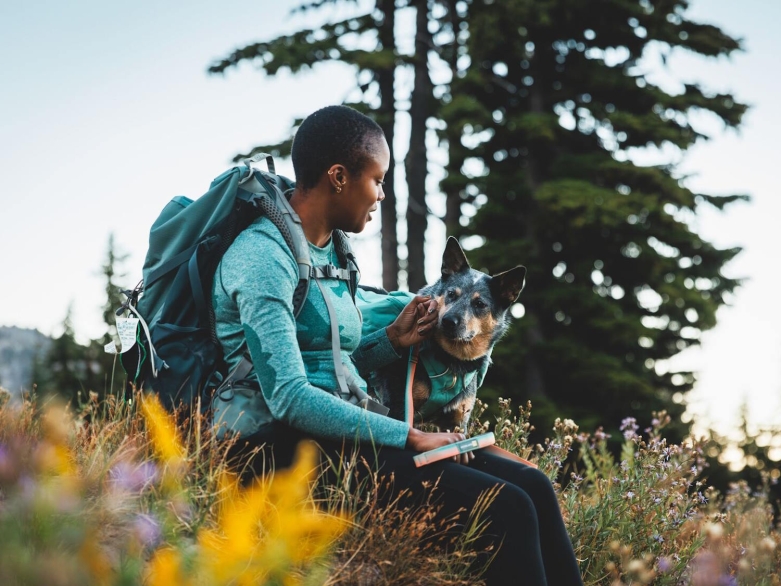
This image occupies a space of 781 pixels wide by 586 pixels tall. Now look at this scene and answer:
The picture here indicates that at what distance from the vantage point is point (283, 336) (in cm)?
254

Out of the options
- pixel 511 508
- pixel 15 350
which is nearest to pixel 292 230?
pixel 511 508

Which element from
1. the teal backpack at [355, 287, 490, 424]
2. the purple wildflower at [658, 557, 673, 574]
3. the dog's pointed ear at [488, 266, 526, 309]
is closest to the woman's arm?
the teal backpack at [355, 287, 490, 424]

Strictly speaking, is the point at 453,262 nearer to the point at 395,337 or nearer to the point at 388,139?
the point at 395,337

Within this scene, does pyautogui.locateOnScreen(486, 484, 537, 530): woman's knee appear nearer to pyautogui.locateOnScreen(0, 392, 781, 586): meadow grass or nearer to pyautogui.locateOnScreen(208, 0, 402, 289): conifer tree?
pyautogui.locateOnScreen(0, 392, 781, 586): meadow grass

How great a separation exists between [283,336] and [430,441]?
66cm

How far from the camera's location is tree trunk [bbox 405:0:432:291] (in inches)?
641

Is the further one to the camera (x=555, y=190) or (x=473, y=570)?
(x=555, y=190)

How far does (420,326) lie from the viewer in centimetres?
368

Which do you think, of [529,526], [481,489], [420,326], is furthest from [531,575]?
[420,326]

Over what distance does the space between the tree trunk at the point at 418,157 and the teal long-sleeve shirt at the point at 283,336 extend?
1300cm

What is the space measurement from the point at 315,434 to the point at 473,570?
0.78m

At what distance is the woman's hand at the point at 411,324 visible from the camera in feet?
11.9

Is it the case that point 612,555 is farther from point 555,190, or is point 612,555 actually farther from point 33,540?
point 555,190

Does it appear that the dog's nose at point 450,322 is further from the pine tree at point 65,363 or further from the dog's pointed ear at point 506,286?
the pine tree at point 65,363
